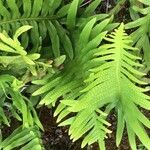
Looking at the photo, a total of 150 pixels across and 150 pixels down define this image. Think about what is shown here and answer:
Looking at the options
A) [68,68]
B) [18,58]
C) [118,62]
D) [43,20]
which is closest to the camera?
[118,62]

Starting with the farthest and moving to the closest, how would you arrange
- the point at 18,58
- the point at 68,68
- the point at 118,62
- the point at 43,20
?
the point at 43,20 < the point at 68,68 < the point at 18,58 < the point at 118,62

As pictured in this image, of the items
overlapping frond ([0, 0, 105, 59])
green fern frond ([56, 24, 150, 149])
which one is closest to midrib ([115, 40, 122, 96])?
green fern frond ([56, 24, 150, 149])

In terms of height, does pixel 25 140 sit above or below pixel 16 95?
below

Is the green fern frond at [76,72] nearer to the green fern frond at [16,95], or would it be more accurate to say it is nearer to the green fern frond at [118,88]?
the green fern frond at [16,95]

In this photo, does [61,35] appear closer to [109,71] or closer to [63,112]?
[63,112]

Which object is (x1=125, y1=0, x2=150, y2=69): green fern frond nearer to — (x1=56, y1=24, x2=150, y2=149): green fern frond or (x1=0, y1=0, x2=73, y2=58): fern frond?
(x1=0, y1=0, x2=73, y2=58): fern frond

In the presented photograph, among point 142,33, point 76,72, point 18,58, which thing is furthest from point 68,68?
point 142,33

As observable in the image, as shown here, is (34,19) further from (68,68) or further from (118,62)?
(118,62)

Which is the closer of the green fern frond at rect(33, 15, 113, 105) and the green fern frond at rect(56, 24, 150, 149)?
the green fern frond at rect(56, 24, 150, 149)

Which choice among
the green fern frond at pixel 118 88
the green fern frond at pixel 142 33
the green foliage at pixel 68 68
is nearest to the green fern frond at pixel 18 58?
the green foliage at pixel 68 68

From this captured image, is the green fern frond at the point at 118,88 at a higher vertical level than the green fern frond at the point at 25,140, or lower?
higher

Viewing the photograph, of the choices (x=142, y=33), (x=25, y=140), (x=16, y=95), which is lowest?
(x=25, y=140)

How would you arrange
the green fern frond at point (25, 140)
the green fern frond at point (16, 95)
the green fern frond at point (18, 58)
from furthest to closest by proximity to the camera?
the green fern frond at point (25, 140) < the green fern frond at point (16, 95) < the green fern frond at point (18, 58)
